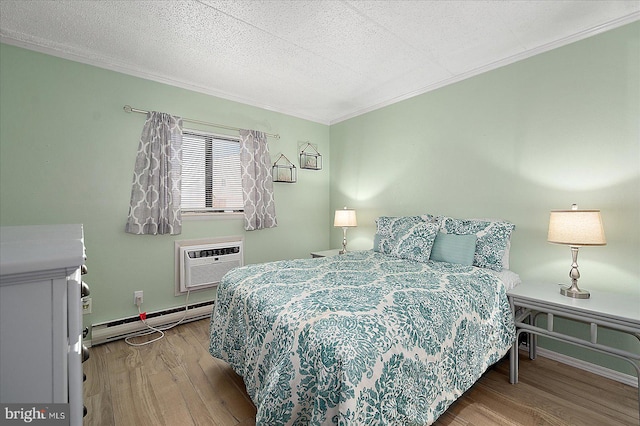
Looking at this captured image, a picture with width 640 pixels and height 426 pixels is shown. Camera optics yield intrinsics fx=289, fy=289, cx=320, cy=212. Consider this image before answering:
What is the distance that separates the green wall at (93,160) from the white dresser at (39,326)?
2245mm

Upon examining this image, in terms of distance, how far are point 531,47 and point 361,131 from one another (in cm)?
191

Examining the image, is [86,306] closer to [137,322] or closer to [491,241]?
[137,322]

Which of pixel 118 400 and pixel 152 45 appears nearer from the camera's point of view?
pixel 118 400

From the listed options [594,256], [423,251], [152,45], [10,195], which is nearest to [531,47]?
[594,256]

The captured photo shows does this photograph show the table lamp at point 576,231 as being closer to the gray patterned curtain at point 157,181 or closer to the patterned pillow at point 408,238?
the patterned pillow at point 408,238

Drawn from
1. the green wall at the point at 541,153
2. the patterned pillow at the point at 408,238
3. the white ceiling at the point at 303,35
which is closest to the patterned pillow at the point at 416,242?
the patterned pillow at the point at 408,238

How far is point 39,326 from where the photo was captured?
2.07ft

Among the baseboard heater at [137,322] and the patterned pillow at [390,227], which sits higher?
the patterned pillow at [390,227]

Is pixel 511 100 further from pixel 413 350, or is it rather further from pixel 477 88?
pixel 413 350

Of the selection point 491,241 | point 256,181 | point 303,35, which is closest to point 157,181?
point 256,181

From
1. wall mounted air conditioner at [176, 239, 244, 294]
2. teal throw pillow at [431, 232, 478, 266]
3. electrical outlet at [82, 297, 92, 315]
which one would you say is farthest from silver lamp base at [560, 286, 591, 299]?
electrical outlet at [82, 297, 92, 315]

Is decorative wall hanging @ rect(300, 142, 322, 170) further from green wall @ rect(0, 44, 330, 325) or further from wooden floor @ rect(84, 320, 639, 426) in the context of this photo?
wooden floor @ rect(84, 320, 639, 426)

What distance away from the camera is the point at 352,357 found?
109 centimetres

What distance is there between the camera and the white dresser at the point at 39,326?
597 mm
